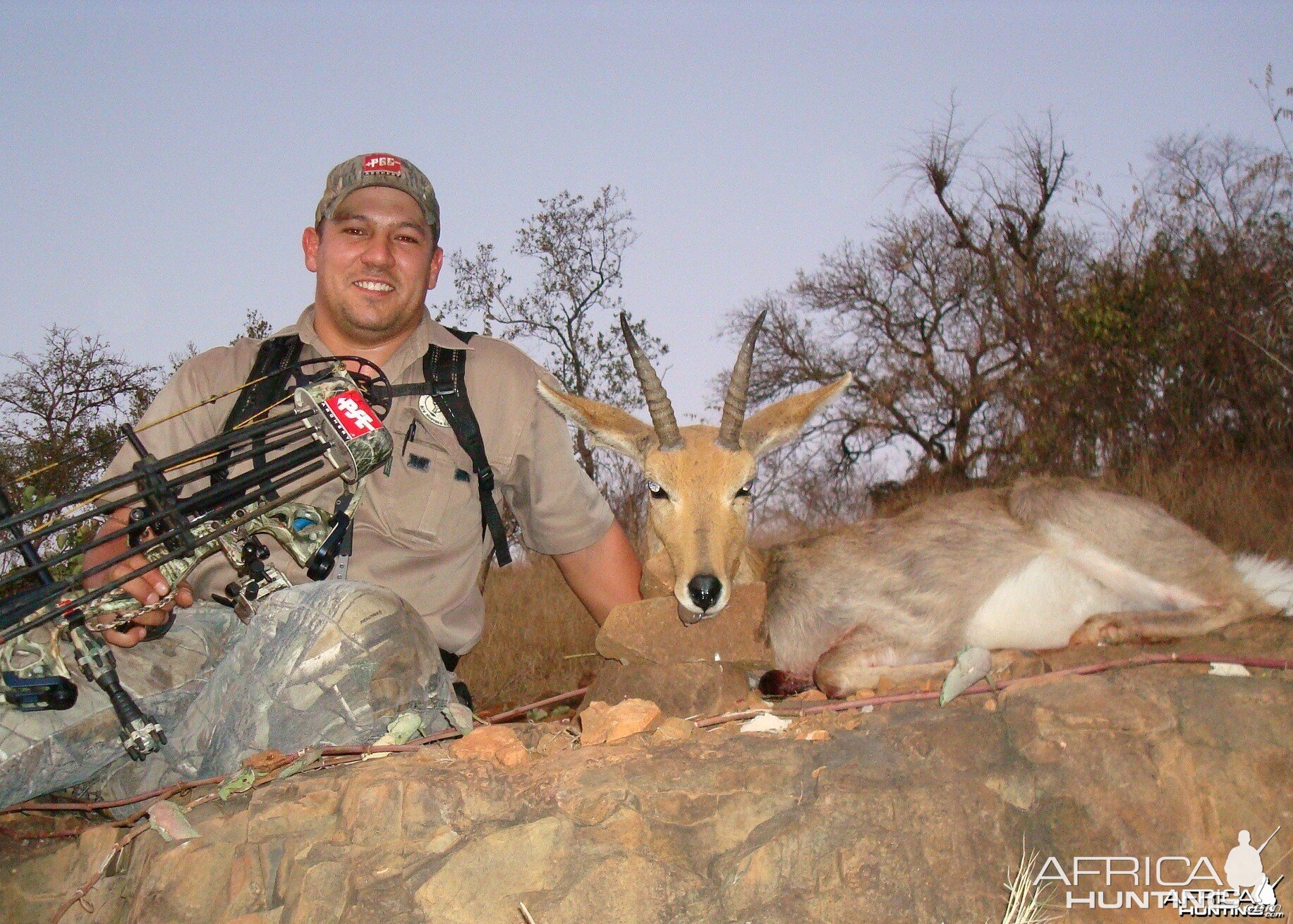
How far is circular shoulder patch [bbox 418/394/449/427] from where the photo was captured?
5.51 metres

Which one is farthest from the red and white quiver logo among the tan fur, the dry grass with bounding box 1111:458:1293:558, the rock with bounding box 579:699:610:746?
the dry grass with bounding box 1111:458:1293:558

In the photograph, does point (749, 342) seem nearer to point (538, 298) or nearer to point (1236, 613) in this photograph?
point (1236, 613)

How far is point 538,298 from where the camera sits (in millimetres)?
15531

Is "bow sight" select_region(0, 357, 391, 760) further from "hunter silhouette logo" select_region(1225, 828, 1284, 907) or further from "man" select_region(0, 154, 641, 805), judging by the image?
"hunter silhouette logo" select_region(1225, 828, 1284, 907)

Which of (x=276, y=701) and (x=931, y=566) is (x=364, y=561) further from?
(x=931, y=566)

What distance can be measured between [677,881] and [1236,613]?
3587 millimetres

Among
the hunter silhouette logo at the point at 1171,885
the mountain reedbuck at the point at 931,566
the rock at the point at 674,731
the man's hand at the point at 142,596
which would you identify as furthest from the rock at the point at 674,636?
the hunter silhouette logo at the point at 1171,885

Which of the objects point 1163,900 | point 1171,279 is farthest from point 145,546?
point 1171,279

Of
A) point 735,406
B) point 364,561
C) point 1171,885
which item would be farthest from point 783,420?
point 1171,885

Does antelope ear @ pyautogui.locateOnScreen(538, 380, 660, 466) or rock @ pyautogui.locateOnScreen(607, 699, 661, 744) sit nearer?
rock @ pyautogui.locateOnScreen(607, 699, 661, 744)

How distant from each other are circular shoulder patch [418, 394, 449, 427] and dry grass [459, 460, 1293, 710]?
329cm

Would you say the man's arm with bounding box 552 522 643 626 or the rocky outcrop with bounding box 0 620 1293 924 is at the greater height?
the man's arm with bounding box 552 522 643 626

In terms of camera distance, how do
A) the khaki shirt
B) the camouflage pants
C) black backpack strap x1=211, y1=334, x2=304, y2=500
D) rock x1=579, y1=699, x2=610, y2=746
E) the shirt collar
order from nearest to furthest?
rock x1=579, y1=699, x2=610, y2=746 < the camouflage pants < black backpack strap x1=211, y1=334, x2=304, y2=500 < the khaki shirt < the shirt collar

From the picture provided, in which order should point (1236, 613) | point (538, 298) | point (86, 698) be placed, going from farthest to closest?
point (538, 298) → point (1236, 613) → point (86, 698)
